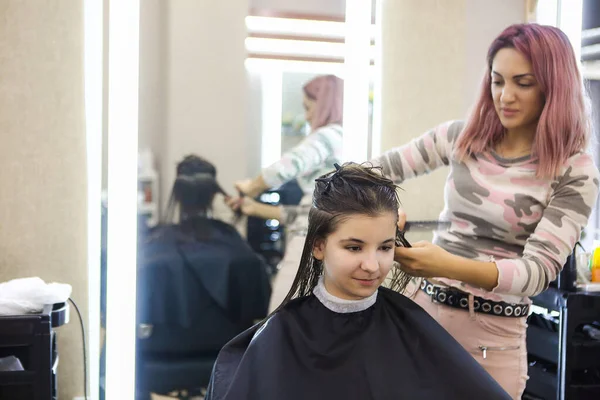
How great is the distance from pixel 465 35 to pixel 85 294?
71.5 inches

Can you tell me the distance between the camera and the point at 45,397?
73.7 inches

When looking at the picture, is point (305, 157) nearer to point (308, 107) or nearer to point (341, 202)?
point (308, 107)

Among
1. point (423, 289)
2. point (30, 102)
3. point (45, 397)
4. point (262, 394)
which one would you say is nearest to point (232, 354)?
point (262, 394)

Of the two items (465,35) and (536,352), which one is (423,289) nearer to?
(536,352)

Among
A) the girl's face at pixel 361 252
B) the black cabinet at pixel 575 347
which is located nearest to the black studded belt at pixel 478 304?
the girl's face at pixel 361 252

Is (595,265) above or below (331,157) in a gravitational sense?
below

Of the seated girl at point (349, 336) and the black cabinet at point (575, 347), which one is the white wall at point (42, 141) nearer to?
the seated girl at point (349, 336)

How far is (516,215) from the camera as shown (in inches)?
55.4

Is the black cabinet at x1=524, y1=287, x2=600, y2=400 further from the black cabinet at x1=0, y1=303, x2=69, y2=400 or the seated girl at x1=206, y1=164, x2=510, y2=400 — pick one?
the black cabinet at x1=0, y1=303, x2=69, y2=400

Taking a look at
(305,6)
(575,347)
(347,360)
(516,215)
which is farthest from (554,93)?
(305,6)

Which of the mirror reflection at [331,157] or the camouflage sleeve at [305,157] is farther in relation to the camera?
the camouflage sleeve at [305,157]

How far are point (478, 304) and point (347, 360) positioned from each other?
35 cm

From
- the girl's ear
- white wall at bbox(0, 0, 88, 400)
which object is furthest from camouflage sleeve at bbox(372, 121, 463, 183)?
white wall at bbox(0, 0, 88, 400)

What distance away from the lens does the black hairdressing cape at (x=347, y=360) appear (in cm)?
122
